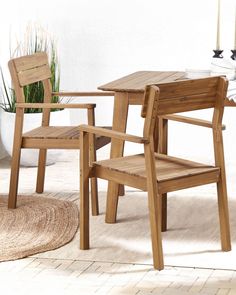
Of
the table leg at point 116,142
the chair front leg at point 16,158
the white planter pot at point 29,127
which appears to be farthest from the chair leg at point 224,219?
the white planter pot at point 29,127

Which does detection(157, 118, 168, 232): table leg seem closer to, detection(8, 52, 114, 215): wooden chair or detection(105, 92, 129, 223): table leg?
detection(105, 92, 129, 223): table leg

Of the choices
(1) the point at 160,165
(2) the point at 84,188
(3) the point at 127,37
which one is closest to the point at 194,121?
(1) the point at 160,165

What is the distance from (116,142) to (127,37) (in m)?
1.91

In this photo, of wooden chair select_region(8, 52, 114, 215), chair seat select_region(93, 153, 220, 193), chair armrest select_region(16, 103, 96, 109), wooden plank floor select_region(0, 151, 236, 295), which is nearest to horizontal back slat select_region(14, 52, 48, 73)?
wooden chair select_region(8, 52, 114, 215)

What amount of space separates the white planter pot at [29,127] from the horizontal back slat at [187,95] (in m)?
2.12

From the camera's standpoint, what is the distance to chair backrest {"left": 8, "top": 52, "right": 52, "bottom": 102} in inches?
187

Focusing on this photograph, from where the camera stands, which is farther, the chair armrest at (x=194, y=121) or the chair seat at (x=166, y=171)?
the chair armrest at (x=194, y=121)

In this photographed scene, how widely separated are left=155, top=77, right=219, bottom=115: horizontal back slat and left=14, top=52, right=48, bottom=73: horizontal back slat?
127 cm

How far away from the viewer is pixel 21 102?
4.79 meters

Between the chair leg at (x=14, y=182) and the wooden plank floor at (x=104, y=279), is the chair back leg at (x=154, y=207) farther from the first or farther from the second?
the chair leg at (x=14, y=182)

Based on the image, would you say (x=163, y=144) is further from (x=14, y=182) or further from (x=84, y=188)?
(x=14, y=182)

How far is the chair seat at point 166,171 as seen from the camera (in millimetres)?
3838

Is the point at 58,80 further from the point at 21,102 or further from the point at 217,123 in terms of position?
the point at 217,123

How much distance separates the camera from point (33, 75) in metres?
4.93
